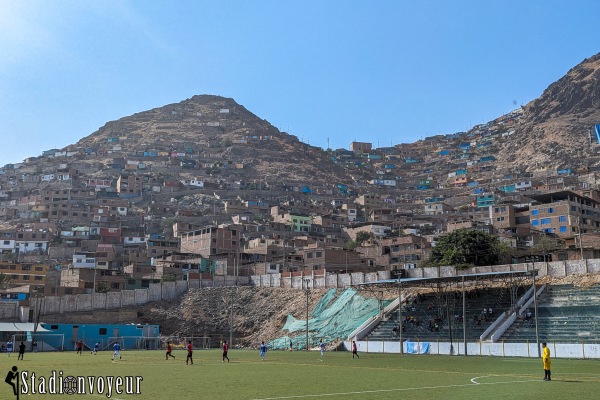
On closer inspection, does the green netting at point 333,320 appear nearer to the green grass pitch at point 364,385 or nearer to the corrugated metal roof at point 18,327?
the corrugated metal roof at point 18,327

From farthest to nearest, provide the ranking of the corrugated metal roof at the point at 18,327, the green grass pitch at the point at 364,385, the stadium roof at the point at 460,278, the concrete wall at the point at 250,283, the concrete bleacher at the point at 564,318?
1. the corrugated metal roof at the point at 18,327
2. the concrete wall at the point at 250,283
3. the stadium roof at the point at 460,278
4. the concrete bleacher at the point at 564,318
5. the green grass pitch at the point at 364,385

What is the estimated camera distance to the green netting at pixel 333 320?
66562mm

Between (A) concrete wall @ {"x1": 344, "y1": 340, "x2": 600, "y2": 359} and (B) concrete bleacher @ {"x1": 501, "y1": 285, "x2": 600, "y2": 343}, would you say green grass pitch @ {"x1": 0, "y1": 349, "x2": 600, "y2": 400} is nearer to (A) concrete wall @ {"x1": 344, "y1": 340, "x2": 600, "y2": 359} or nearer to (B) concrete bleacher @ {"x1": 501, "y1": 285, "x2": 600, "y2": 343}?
(A) concrete wall @ {"x1": 344, "y1": 340, "x2": 600, "y2": 359}

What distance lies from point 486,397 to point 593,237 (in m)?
80.8

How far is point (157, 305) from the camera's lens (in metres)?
84.2

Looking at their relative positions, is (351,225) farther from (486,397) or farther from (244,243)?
(486,397)

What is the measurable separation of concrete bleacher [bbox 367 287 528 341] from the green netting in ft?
11.0

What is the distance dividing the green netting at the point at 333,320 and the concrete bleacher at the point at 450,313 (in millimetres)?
3349

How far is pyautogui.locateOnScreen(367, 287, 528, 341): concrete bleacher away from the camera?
58.3m

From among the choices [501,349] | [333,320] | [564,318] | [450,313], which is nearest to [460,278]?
[450,313]

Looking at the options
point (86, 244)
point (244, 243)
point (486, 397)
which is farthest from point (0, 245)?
point (486, 397)

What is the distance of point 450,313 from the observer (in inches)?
2458

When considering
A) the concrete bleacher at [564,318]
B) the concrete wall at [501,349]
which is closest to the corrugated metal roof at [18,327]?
the concrete wall at [501,349]

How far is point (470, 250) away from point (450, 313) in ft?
76.2
